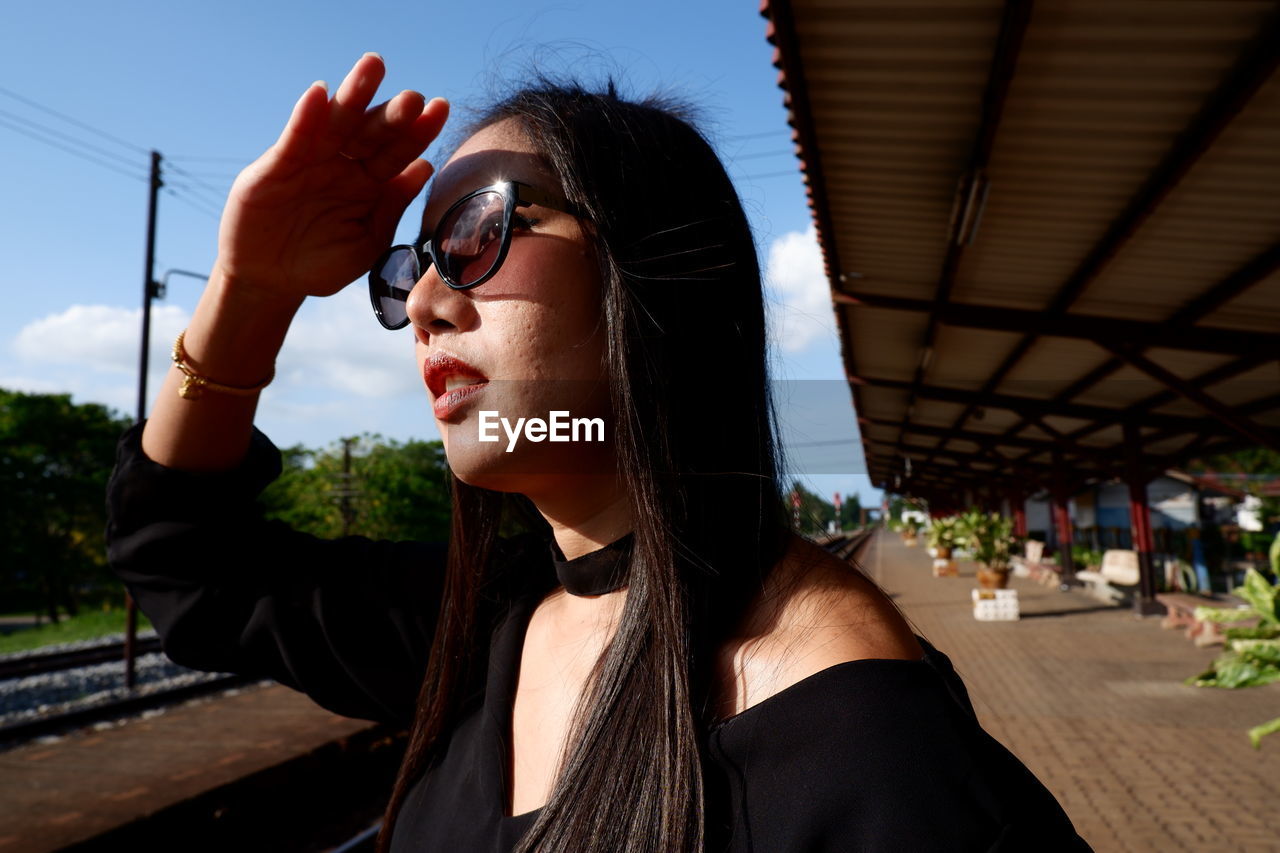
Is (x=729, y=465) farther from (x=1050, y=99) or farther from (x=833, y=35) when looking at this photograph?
(x=1050, y=99)

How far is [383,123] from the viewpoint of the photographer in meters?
1.30

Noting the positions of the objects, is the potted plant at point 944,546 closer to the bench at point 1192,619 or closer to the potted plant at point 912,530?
the bench at point 1192,619

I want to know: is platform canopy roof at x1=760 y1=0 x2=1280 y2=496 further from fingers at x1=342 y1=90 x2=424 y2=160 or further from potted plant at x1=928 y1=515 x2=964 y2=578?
potted plant at x1=928 y1=515 x2=964 y2=578

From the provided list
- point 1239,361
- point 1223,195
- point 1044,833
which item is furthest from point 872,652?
point 1239,361

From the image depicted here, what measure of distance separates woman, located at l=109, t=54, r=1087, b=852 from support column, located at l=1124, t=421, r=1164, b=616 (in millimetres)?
15700

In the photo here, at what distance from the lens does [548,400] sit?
1.12 m

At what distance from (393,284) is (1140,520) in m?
17.5

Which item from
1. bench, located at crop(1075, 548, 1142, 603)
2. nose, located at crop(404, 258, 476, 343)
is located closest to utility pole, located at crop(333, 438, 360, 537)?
bench, located at crop(1075, 548, 1142, 603)

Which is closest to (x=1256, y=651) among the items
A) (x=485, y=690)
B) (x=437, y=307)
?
(x=485, y=690)

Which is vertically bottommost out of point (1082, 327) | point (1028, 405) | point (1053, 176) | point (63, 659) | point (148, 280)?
point (63, 659)

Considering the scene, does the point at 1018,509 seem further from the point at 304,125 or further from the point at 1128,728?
the point at 304,125

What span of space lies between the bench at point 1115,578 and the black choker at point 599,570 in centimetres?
1915

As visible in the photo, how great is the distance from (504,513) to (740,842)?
907 mm

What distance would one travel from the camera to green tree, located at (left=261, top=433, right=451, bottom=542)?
20.4m
